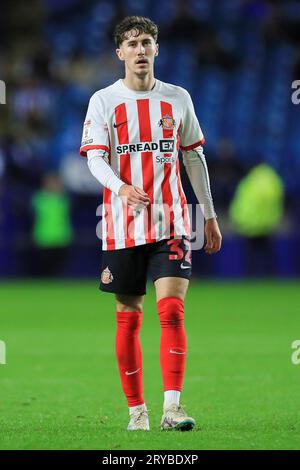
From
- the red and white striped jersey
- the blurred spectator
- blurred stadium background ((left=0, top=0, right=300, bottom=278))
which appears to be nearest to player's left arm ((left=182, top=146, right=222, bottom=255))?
the red and white striped jersey

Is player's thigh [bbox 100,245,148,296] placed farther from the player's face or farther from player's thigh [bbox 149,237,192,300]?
the player's face

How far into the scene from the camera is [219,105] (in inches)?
838

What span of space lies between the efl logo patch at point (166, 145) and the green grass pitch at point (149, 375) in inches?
57.3

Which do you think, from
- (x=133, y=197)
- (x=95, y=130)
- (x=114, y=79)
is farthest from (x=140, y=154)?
(x=114, y=79)

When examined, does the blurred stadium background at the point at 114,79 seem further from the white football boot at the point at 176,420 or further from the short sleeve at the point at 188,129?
the white football boot at the point at 176,420

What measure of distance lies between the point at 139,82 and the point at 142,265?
0.97m

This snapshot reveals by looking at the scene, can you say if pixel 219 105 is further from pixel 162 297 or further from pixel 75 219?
pixel 162 297

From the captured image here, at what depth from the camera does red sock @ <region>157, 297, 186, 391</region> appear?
5637 millimetres

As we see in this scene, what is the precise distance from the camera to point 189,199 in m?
16.8

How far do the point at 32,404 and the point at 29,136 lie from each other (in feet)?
44.8

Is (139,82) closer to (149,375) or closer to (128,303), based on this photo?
(128,303)

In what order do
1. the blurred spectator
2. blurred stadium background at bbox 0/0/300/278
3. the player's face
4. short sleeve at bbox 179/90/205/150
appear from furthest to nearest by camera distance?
blurred stadium background at bbox 0/0/300/278
the blurred spectator
short sleeve at bbox 179/90/205/150
the player's face

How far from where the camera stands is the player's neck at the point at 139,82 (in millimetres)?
5809

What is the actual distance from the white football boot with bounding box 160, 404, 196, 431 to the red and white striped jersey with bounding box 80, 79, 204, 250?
2.89 feet
